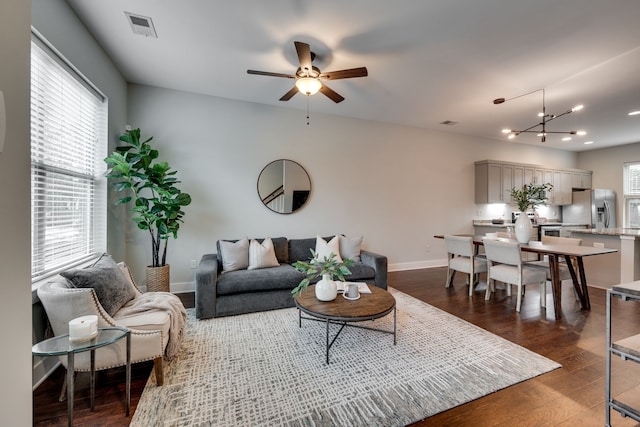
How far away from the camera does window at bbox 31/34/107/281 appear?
2.09m

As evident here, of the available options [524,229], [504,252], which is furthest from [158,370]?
[524,229]

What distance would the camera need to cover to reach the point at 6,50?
0.93m

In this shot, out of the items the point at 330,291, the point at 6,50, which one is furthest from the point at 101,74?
the point at 330,291

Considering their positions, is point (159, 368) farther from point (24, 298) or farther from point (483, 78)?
point (483, 78)

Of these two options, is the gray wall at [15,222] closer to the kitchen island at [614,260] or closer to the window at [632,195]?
the kitchen island at [614,260]

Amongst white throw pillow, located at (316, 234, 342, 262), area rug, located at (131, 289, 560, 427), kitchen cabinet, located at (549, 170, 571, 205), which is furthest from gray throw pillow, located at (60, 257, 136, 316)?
kitchen cabinet, located at (549, 170, 571, 205)

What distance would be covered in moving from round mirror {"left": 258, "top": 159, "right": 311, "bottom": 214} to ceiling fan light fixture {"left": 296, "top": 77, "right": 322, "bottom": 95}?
6.05 feet

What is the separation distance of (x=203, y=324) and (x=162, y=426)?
4.72 ft

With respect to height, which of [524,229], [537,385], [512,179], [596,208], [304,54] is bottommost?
[537,385]

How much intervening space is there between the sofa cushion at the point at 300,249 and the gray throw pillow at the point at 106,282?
2.21 metres

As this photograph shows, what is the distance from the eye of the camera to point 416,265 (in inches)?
225

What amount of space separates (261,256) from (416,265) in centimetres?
351

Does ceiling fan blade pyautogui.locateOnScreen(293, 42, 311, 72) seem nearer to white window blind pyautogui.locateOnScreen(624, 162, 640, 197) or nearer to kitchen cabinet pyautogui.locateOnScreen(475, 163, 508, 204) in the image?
kitchen cabinet pyautogui.locateOnScreen(475, 163, 508, 204)

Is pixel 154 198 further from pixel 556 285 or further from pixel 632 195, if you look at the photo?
pixel 632 195
